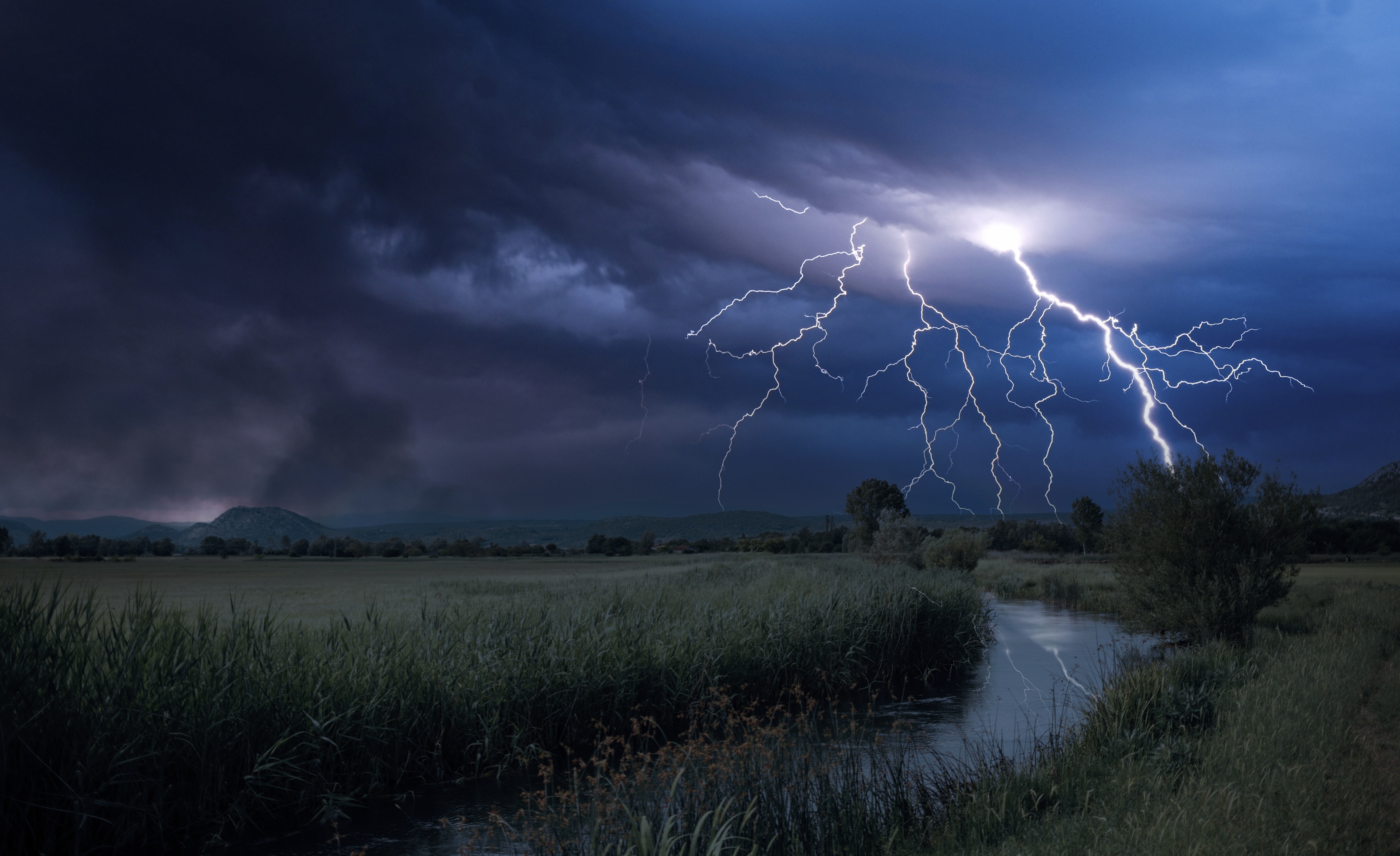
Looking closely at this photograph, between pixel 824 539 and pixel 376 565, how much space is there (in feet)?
222

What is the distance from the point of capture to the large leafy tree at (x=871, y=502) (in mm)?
106062

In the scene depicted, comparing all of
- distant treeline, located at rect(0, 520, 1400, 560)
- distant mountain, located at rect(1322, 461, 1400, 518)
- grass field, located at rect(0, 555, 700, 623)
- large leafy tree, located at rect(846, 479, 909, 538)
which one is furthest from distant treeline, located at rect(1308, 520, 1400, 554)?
grass field, located at rect(0, 555, 700, 623)

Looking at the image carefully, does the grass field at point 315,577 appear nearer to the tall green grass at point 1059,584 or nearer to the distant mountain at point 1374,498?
the tall green grass at point 1059,584

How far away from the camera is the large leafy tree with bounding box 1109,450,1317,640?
22688 mm

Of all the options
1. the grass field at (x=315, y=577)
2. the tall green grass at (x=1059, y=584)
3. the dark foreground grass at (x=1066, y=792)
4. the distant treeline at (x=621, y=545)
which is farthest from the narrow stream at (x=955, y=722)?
the distant treeline at (x=621, y=545)

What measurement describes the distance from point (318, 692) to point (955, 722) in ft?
41.2

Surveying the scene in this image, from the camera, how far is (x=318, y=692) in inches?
460

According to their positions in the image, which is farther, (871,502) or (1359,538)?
(871,502)

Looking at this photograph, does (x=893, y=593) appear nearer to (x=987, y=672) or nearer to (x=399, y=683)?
(x=987, y=672)

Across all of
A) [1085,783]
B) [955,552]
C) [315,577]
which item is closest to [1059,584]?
[955,552]

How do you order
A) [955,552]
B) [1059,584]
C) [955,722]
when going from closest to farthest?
[955,722] < [1059,584] < [955,552]

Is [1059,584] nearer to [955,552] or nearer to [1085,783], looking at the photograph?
[955,552]

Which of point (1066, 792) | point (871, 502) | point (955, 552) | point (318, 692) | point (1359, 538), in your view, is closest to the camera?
point (1066, 792)

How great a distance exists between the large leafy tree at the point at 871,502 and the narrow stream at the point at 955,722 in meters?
74.1
